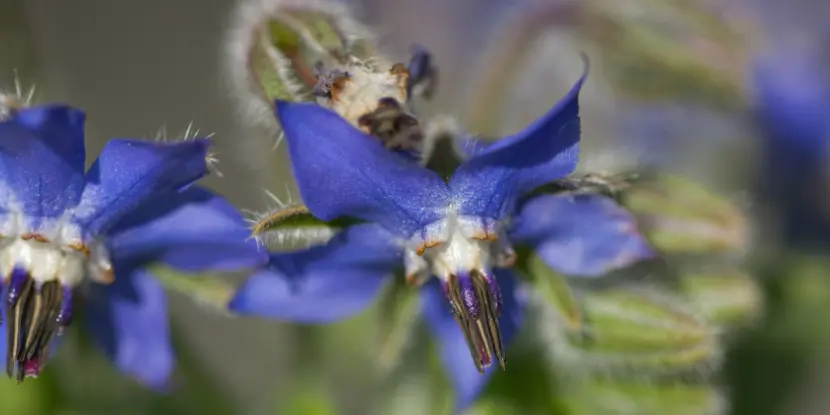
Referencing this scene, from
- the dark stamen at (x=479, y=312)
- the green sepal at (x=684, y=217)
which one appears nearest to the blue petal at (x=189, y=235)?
the dark stamen at (x=479, y=312)

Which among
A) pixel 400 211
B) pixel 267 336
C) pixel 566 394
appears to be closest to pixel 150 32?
pixel 267 336

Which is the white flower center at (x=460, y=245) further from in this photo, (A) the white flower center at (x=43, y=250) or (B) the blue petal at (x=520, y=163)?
(A) the white flower center at (x=43, y=250)

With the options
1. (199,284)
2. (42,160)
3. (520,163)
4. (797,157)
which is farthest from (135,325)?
(797,157)

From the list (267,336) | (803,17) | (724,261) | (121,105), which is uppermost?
(803,17)

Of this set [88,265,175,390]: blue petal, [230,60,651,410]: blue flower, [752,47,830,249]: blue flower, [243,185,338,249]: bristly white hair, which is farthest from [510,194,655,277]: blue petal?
[752,47,830,249]: blue flower

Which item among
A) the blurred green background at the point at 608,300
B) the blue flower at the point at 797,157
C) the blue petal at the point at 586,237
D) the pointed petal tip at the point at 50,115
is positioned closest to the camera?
the pointed petal tip at the point at 50,115

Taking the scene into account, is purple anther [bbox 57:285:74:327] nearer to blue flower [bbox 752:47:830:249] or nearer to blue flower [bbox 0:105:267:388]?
blue flower [bbox 0:105:267:388]

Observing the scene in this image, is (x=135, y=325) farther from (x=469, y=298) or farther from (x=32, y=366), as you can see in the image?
(x=469, y=298)

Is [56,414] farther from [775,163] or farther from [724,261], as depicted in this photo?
[775,163]
